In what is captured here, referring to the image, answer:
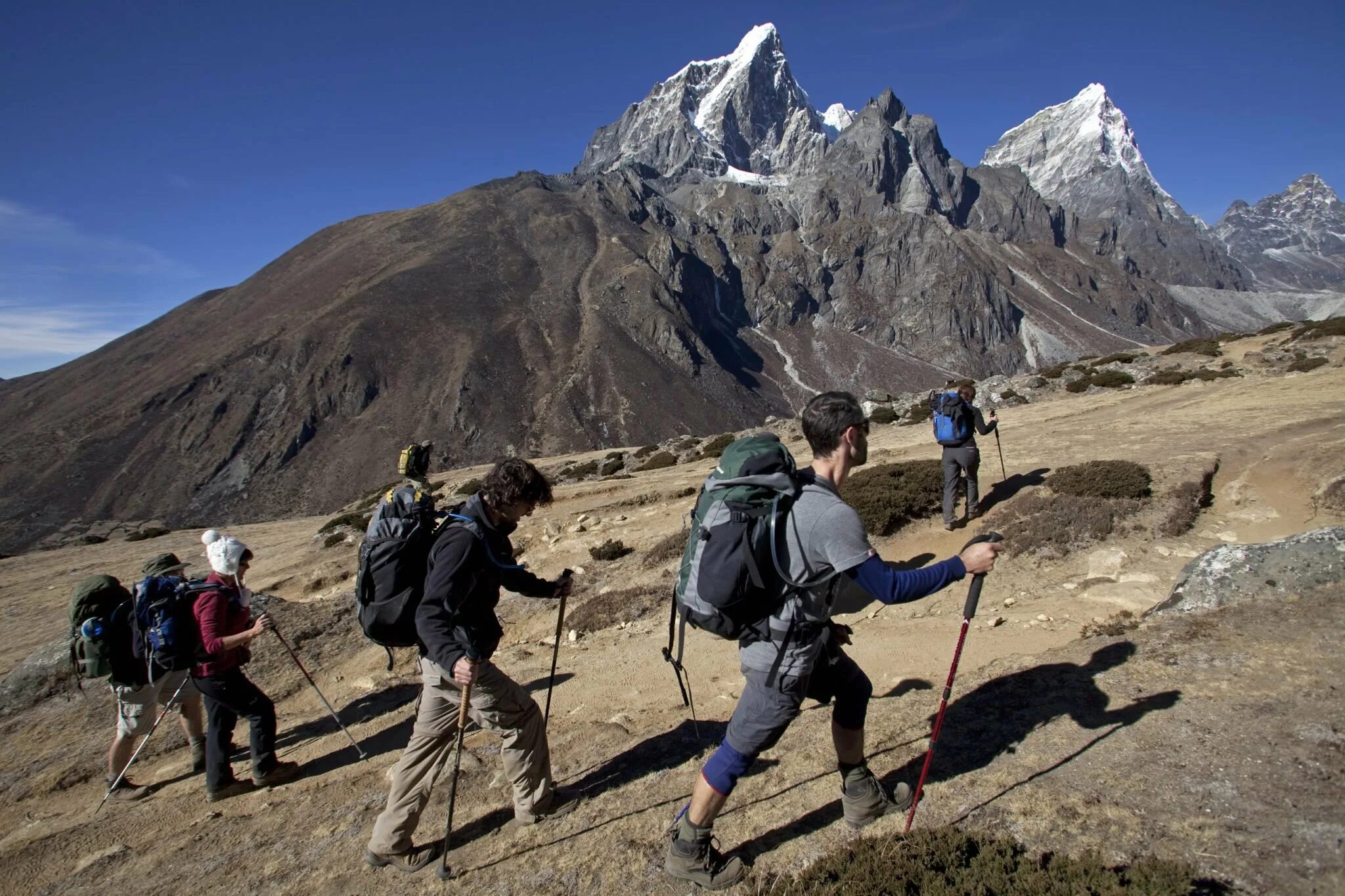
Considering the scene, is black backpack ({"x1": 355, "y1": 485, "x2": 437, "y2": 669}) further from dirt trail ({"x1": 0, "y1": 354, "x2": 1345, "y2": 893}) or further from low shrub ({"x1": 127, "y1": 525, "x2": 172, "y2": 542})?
low shrub ({"x1": 127, "y1": 525, "x2": 172, "y2": 542})

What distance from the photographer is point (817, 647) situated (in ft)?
12.6

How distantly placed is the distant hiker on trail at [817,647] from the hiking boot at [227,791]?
16.8 feet

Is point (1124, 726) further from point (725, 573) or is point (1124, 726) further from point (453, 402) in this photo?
point (453, 402)

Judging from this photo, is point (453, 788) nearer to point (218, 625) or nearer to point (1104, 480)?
point (218, 625)

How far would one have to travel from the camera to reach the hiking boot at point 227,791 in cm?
666

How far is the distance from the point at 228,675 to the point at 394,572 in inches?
128

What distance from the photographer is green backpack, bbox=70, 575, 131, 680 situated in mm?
6770

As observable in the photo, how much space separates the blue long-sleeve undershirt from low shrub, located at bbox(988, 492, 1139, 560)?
23.7ft

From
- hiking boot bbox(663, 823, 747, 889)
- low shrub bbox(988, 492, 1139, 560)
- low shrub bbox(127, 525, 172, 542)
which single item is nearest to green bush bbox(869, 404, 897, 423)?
low shrub bbox(988, 492, 1139, 560)

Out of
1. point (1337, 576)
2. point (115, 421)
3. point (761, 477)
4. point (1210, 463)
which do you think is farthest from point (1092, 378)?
point (115, 421)

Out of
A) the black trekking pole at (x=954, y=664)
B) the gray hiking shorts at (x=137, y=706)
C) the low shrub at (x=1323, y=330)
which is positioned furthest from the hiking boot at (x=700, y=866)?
the low shrub at (x=1323, y=330)

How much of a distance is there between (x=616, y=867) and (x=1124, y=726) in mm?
3752

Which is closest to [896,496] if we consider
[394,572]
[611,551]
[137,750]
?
[611,551]

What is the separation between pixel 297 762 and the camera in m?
7.62
